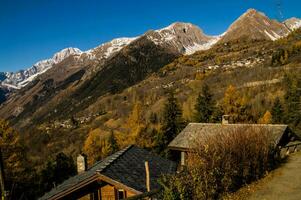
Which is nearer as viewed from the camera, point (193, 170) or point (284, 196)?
point (193, 170)

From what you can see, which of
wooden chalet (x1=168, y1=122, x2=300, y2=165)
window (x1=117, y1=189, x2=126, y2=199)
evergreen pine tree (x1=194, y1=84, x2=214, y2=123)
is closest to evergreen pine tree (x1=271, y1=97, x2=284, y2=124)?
evergreen pine tree (x1=194, y1=84, x2=214, y2=123)

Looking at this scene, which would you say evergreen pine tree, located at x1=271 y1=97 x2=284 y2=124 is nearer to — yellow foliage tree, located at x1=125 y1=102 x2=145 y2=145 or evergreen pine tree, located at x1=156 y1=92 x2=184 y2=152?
evergreen pine tree, located at x1=156 y1=92 x2=184 y2=152

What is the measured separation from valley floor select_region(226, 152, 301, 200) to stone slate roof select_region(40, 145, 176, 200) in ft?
16.4

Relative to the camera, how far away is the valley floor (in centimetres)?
1867

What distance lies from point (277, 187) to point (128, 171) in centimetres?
916

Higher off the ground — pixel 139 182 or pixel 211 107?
pixel 211 107

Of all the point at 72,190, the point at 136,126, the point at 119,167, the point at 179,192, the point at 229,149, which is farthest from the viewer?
the point at 136,126

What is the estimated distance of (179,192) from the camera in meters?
16.4

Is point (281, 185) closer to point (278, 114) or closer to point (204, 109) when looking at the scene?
point (204, 109)

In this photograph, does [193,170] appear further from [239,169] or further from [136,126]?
[136,126]

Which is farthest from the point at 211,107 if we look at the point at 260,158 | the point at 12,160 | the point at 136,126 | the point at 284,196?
the point at 284,196

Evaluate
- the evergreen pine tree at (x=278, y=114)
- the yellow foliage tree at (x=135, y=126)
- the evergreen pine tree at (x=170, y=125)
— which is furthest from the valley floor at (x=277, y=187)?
the evergreen pine tree at (x=278, y=114)

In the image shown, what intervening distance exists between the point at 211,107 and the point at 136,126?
51.5ft

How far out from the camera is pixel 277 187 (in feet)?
67.0
